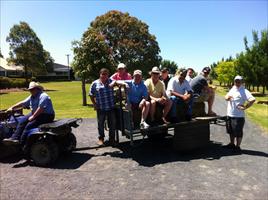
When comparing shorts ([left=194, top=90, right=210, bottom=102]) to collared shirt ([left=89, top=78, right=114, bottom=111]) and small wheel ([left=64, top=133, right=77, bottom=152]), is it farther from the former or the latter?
small wheel ([left=64, top=133, right=77, bottom=152])

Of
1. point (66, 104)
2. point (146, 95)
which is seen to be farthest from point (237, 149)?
point (66, 104)

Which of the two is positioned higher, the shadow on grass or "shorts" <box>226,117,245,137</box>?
"shorts" <box>226,117,245,137</box>

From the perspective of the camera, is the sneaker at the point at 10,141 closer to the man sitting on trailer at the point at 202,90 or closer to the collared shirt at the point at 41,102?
the collared shirt at the point at 41,102

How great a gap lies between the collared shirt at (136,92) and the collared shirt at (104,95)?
27.5 inches

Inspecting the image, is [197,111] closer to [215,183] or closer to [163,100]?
[163,100]

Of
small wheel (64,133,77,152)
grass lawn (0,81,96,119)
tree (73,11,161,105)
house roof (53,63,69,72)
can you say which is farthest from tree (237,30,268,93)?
house roof (53,63,69,72)

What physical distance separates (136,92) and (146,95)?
0.27 meters

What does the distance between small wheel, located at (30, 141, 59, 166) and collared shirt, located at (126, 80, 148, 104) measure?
2302mm

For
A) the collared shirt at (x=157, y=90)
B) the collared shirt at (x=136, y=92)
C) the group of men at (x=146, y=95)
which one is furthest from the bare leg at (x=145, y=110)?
the collared shirt at (x=157, y=90)

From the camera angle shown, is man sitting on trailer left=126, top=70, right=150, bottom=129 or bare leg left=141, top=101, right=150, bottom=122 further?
man sitting on trailer left=126, top=70, right=150, bottom=129

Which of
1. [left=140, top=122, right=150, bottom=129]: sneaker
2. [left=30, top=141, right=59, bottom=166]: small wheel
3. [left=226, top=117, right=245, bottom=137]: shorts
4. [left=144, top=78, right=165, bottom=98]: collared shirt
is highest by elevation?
[left=144, top=78, right=165, bottom=98]: collared shirt

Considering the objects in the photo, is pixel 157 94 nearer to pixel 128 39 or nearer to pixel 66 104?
pixel 66 104

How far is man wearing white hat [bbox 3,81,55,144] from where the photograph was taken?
736 cm

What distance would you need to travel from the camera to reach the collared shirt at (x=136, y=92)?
25.0ft
